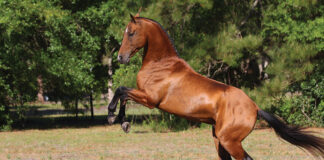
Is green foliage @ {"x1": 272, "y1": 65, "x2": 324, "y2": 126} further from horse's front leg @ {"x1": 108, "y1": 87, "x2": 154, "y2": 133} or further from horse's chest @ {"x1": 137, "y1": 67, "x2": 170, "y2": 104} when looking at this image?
horse's front leg @ {"x1": 108, "y1": 87, "x2": 154, "y2": 133}

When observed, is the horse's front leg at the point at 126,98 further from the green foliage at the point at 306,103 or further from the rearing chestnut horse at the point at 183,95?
the green foliage at the point at 306,103

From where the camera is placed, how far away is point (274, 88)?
51.4 ft

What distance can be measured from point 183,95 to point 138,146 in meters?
7.51

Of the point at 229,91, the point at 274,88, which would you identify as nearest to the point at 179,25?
the point at 274,88

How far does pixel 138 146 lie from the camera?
12930mm

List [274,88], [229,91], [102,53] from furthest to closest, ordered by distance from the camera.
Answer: [102,53], [274,88], [229,91]

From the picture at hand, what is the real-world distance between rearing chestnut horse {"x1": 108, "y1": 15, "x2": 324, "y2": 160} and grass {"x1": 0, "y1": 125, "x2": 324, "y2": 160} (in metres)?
4.63

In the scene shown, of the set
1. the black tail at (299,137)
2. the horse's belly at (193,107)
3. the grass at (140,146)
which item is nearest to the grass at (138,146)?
the grass at (140,146)

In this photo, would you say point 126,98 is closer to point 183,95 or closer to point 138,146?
point 183,95

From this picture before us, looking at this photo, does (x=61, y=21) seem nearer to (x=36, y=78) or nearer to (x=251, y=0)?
(x=36, y=78)

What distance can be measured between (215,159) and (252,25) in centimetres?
885

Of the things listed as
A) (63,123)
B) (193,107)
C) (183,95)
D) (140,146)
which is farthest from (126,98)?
(63,123)

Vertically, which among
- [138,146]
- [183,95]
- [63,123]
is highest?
[183,95]

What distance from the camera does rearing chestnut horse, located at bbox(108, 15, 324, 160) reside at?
5.62 meters
